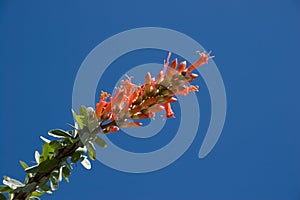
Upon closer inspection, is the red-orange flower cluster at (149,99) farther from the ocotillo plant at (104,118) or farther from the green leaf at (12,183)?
the green leaf at (12,183)

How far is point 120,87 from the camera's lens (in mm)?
428

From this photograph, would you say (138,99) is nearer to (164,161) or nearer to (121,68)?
(164,161)

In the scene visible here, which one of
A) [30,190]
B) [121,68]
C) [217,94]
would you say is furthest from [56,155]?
[121,68]

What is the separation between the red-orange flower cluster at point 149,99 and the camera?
0.38 meters

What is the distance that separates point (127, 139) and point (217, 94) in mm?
1642

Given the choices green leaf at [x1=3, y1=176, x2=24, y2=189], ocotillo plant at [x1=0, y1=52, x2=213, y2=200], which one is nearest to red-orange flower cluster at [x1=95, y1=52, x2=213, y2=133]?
ocotillo plant at [x1=0, y1=52, x2=213, y2=200]

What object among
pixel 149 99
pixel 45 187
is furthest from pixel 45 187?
pixel 149 99

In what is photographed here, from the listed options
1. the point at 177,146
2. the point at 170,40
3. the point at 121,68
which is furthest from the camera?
the point at 121,68

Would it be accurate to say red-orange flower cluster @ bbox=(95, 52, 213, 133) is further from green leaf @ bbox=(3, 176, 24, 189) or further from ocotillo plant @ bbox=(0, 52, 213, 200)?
green leaf @ bbox=(3, 176, 24, 189)

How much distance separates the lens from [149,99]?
38cm

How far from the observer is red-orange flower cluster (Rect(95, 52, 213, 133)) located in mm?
380

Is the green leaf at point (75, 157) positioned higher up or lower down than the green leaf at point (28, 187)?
higher up

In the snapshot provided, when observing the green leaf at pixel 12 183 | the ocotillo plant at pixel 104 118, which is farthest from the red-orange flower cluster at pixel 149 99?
the green leaf at pixel 12 183

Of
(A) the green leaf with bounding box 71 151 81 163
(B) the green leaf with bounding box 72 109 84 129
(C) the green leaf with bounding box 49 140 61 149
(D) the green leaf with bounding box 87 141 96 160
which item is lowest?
(A) the green leaf with bounding box 71 151 81 163
